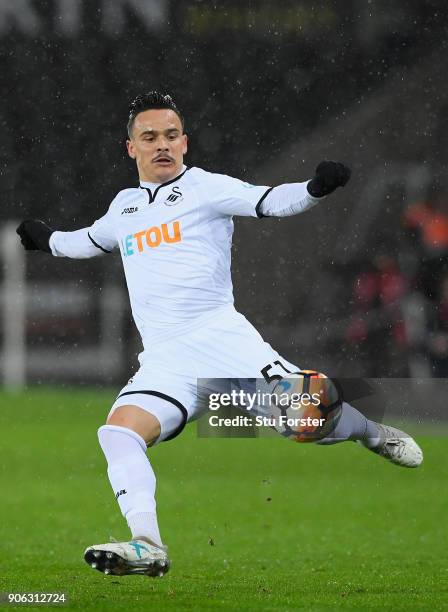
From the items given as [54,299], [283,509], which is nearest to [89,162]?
[54,299]

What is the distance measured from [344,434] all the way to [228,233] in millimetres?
913

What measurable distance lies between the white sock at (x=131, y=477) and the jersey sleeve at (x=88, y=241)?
38.7 inches

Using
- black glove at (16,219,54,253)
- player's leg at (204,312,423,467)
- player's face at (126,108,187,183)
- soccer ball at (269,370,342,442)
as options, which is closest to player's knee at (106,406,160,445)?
player's leg at (204,312,423,467)

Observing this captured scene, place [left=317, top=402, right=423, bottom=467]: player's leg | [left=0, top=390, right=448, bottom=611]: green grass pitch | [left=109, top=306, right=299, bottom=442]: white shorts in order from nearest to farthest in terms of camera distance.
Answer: [left=109, top=306, right=299, bottom=442]: white shorts → [left=317, top=402, right=423, bottom=467]: player's leg → [left=0, top=390, right=448, bottom=611]: green grass pitch

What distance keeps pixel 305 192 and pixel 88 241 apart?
1203mm

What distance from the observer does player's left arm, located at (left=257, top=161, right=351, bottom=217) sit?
470cm

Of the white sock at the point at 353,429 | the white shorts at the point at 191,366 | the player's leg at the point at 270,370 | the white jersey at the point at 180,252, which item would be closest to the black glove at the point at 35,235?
the white jersey at the point at 180,252

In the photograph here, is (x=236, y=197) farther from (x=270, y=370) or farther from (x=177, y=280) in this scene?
(x=270, y=370)

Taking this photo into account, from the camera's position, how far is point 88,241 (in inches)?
223

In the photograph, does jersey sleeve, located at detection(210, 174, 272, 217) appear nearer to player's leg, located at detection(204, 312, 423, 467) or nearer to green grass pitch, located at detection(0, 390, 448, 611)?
player's leg, located at detection(204, 312, 423, 467)

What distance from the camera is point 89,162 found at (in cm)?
1716

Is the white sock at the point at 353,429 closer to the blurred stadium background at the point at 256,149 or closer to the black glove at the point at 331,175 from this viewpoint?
the black glove at the point at 331,175

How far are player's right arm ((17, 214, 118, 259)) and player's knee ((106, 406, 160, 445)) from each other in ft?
2.94

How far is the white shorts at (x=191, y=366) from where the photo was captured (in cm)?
502
